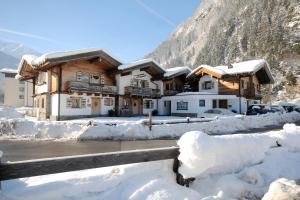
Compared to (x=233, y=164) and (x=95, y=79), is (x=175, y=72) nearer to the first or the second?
(x=95, y=79)

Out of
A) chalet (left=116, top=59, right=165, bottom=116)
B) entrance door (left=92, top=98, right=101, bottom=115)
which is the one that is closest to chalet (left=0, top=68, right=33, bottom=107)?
chalet (left=116, top=59, right=165, bottom=116)

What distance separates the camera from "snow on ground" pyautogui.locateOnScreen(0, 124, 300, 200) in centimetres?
571

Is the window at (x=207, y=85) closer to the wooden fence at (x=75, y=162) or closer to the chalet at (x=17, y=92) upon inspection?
the wooden fence at (x=75, y=162)

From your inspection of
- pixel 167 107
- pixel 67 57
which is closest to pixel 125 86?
pixel 167 107

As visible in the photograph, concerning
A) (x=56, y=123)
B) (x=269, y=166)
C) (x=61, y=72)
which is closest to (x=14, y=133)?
(x=56, y=123)

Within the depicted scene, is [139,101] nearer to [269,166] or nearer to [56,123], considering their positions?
[56,123]

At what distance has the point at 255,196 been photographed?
22.6 ft

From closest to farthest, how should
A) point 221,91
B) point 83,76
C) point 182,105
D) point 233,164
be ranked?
point 233,164 → point 83,76 → point 182,105 → point 221,91

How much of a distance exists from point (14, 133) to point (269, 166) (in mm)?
16791

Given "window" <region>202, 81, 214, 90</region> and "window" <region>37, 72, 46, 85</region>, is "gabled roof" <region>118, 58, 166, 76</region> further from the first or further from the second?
"window" <region>37, 72, 46, 85</region>

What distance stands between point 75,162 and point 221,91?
33.9 meters

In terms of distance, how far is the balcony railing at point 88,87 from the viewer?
2744 centimetres

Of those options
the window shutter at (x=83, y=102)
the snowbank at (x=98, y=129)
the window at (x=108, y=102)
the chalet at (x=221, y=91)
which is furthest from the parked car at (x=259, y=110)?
the window shutter at (x=83, y=102)

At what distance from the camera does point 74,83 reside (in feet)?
90.7
